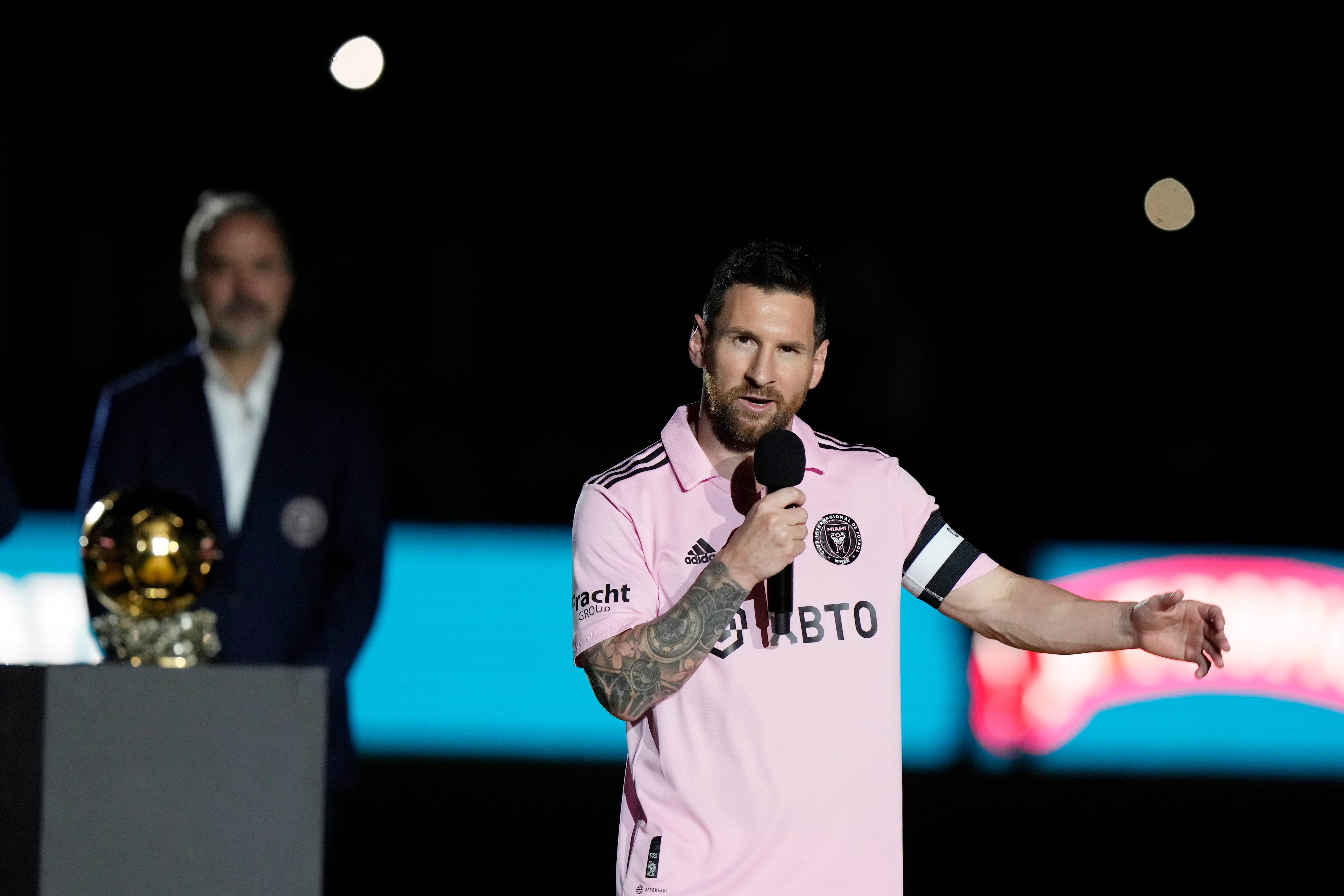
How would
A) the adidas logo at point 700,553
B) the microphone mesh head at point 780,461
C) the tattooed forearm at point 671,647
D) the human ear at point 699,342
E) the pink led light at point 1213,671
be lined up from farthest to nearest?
the pink led light at point 1213,671, the human ear at point 699,342, the adidas logo at point 700,553, the microphone mesh head at point 780,461, the tattooed forearm at point 671,647

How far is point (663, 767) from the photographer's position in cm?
224

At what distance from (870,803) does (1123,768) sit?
452 cm

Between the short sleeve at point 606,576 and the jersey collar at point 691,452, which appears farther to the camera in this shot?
the jersey collar at point 691,452

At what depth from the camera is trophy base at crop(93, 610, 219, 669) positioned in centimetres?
194

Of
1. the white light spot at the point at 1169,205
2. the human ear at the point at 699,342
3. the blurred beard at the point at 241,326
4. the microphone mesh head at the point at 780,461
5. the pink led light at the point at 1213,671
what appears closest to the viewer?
the microphone mesh head at the point at 780,461

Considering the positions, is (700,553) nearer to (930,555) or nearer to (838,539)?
(838,539)

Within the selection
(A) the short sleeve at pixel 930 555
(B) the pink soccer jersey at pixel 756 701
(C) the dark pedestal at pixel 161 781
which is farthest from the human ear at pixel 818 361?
(C) the dark pedestal at pixel 161 781

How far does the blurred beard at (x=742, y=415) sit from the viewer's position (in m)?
2.37

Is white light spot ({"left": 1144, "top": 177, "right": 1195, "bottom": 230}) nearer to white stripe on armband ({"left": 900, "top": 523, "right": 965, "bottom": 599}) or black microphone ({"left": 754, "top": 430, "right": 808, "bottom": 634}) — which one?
white stripe on armband ({"left": 900, "top": 523, "right": 965, "bottom": 599})

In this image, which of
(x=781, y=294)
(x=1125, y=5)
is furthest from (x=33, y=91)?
(x=781, y=294)

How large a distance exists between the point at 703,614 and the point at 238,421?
5.25 ft

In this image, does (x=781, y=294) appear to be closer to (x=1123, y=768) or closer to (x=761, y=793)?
(x=761, y=793)

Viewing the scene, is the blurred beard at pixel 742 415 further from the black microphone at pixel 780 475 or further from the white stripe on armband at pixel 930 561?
the white stripe on armband at pixel 930 561

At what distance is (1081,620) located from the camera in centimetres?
244
